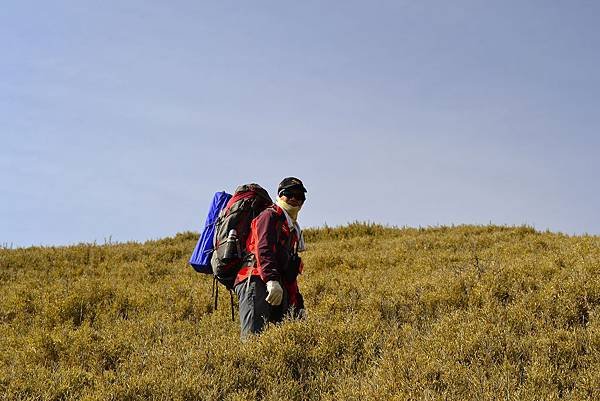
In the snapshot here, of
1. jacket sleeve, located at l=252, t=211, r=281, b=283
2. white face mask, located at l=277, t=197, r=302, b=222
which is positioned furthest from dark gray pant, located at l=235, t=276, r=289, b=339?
white face mask, located at l=277, t=197, r=302, b=222

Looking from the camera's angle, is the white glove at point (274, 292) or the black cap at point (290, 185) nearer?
the white glove at point (274, 292)

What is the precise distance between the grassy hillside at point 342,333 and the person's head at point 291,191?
1.29 meters

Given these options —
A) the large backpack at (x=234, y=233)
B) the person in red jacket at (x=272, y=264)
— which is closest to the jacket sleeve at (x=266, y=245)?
the person in red jacket at (x=272, y=264)

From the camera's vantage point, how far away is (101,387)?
4.97m

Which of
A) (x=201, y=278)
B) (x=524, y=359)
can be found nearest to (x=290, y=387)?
(x=524, y=359)

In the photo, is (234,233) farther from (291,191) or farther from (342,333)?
(342,333)

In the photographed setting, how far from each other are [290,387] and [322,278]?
4.81m

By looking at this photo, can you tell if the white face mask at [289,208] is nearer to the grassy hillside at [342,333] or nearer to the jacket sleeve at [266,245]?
the jacket sleeve at [266,245]

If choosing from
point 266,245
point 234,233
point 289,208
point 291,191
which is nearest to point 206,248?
point 234,233

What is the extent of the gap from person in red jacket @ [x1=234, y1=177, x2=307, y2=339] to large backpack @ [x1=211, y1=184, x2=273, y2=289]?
109mm

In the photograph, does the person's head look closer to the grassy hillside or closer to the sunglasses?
the sunglasses

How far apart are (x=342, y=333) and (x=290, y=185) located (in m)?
1.66

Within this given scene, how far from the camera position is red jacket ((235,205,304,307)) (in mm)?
5770

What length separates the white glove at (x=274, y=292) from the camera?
5652 mm
